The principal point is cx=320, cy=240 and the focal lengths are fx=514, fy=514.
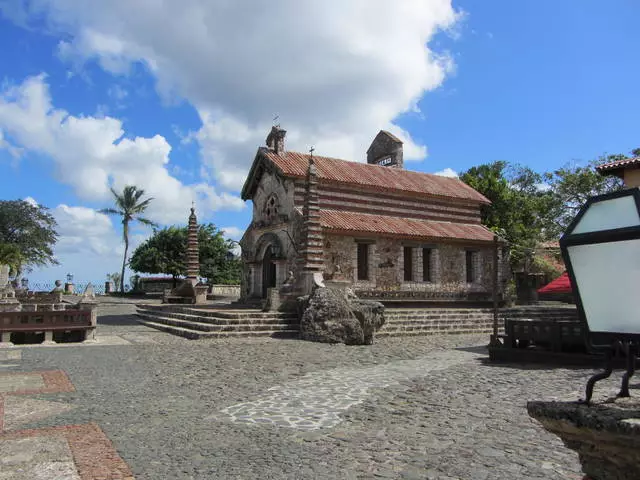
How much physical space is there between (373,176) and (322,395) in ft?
66.2

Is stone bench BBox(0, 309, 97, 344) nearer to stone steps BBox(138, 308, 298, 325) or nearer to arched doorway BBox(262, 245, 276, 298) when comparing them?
stone steps BBox(138, 308, 298, 325)

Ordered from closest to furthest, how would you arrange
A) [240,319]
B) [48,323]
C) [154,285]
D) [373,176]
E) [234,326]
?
[48,323] → [234,326] → [240,319] → [373,176] → [154,285]

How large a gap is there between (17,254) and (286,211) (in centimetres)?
2602

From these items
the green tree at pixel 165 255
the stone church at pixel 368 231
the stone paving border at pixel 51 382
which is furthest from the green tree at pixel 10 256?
the stone paving border at pixel 51 382

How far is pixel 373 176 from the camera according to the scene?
2700 cm

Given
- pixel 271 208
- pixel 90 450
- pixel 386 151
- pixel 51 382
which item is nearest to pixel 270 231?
pixel 271 208

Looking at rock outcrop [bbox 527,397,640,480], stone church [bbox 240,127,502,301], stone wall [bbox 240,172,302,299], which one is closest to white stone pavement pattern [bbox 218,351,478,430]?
rock outcrop [bbox 527,397,640,480]

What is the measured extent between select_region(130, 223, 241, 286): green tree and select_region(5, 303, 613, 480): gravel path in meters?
33.7

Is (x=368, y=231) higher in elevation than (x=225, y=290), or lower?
higher

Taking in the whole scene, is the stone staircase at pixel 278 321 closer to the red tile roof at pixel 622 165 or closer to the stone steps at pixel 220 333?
the stone steps at pixel 220 333

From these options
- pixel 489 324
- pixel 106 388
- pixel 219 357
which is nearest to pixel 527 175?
pixel 489 324

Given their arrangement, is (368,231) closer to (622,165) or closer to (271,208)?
(271,208)

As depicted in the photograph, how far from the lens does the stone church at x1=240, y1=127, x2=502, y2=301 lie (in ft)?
75.7

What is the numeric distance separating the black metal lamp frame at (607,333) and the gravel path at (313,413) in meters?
2.96
